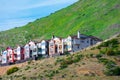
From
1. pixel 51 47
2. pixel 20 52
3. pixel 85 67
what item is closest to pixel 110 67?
pixel 85 67

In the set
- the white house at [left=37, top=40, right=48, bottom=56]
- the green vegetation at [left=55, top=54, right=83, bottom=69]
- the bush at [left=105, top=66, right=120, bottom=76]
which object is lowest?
the bush at [left=105, top=66, right=120, bottom=76]

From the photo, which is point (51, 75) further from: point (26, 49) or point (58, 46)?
point (26, 49)

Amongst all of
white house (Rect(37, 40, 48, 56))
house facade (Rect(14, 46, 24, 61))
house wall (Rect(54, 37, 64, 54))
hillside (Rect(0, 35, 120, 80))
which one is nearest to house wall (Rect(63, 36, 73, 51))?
house wall (Rect(54, 37, 64, 54))

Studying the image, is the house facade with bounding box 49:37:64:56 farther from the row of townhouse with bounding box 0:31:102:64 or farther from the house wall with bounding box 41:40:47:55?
the house wall with bounding box 41:40:47:55

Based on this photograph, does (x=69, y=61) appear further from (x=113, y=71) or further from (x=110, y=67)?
(x=113, y=71)

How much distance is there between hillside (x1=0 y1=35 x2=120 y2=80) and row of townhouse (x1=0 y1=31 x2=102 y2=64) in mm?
36886

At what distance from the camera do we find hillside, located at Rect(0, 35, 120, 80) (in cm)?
7781

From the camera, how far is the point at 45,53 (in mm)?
149625

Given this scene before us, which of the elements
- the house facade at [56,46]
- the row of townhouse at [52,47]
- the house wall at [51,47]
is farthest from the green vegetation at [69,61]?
the house wall at [51,47]

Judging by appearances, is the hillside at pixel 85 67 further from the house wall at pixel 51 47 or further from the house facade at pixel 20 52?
the house facade at pixel 20 52

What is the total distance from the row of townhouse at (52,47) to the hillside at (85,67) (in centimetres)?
3689

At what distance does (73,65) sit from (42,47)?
65.4 m

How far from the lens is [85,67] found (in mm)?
82625

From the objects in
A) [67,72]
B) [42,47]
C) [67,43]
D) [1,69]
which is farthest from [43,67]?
[42,47]
